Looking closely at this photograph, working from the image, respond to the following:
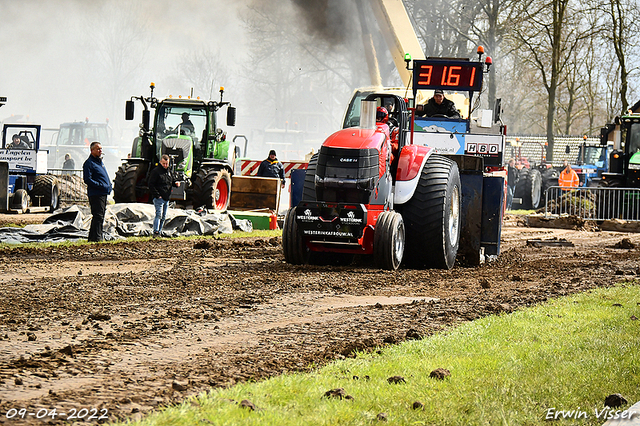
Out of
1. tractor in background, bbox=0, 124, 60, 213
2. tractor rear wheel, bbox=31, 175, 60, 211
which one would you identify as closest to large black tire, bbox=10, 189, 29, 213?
tractor in background, bbox=0, 124, 60, 213

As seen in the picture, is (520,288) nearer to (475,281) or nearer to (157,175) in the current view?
(475,281)

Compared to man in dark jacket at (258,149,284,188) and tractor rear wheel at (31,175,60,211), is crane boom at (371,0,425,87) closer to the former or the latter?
man in dark jacket at (258,149,284,188)

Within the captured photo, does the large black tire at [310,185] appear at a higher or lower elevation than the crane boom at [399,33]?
lower

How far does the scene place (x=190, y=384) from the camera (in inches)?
190

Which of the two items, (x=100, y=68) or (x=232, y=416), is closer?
(x=232, y=416)

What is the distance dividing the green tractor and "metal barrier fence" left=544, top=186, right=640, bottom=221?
1002 cm

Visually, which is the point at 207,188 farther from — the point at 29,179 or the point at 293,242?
the point at 293,242

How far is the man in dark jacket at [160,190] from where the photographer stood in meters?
15.7

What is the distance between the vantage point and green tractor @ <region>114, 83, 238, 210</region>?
18.4m

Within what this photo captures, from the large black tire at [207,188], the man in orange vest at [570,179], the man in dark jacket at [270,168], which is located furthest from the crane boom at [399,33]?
the man in orange vest at [570,179]

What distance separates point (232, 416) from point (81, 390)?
107 centimetres

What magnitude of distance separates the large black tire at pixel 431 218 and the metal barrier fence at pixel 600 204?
43.5 ft

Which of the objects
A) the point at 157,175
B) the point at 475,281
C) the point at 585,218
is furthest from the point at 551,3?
the point at 475,281

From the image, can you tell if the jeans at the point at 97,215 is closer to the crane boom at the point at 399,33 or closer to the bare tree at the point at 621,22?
the crane boom at the point at 399,33
